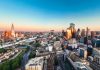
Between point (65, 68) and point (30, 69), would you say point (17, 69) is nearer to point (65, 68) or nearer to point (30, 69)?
point (30, 69)

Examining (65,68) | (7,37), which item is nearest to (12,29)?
(7,37)

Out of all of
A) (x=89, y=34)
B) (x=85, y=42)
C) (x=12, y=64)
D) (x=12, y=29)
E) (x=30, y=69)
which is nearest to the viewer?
(x=30, y=69)

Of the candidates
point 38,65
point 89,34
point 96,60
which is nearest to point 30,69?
point 38,65

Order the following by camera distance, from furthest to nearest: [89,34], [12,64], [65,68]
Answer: [89,34] < [12,64] < [65,68]

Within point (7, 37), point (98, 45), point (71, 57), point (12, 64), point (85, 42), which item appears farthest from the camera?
point (7, 37)

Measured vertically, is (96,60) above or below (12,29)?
below

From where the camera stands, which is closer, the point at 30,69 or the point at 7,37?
the point at 30,69

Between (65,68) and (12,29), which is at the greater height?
(12,29)

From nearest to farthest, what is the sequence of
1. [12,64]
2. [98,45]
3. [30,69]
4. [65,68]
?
1. [30,69]
2. [65,68]
3. [12,64]
4. [98,45]

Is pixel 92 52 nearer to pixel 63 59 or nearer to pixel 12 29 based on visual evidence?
pixel 63 59
